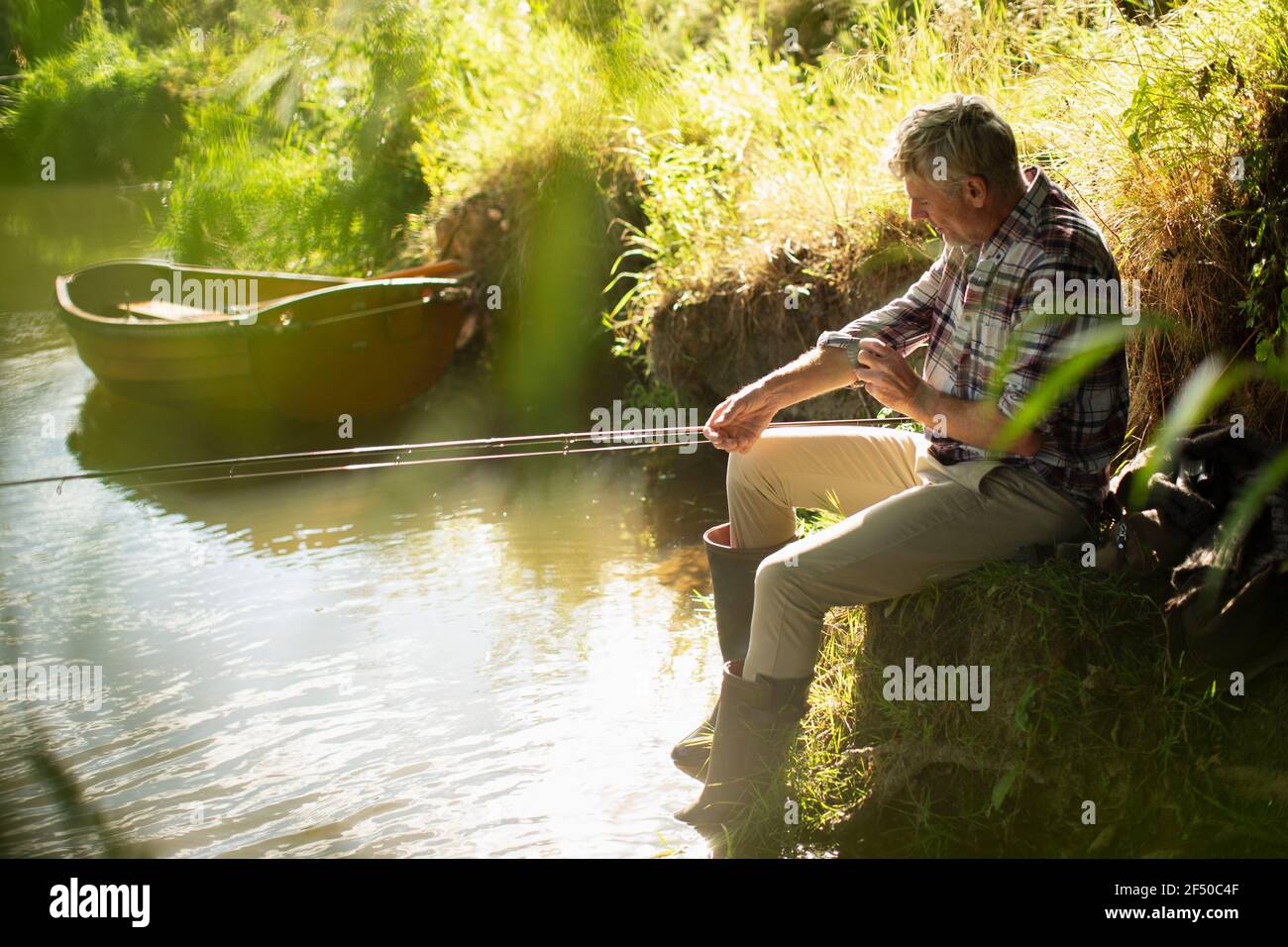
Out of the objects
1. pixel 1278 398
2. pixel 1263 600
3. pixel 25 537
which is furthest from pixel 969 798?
pixel 25 537

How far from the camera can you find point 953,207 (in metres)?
2.36

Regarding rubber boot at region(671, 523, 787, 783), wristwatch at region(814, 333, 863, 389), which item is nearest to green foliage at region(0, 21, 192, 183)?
rubber boot at region(671, 523, 787, 783)

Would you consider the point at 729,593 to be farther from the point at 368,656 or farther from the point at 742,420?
the point at 368,656

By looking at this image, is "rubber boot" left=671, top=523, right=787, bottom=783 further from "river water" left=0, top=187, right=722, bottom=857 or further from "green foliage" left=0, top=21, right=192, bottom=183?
"green foliage" left=0, top=21, right=192, bottom=183

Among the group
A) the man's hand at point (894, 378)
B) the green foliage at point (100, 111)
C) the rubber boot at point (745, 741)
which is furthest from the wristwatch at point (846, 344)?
the green foliage at point (100, 111)

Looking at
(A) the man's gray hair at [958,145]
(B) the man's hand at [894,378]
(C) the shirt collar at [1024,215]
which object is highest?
(A) the man's gray hair at [958,145]

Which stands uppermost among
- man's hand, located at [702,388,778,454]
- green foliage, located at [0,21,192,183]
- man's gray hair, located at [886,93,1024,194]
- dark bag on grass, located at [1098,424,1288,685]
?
green foliage, located at [0,21,192,183]

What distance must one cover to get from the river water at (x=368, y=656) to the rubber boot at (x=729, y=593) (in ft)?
0.28

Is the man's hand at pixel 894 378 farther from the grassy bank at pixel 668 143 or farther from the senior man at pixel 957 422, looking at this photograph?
the grassy bank at pixel 668 143

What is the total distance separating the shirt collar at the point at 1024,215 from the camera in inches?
91.9

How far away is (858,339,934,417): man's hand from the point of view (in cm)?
234

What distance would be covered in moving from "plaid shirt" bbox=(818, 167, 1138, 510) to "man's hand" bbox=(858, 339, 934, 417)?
141mm

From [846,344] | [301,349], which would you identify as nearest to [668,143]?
[301,349]

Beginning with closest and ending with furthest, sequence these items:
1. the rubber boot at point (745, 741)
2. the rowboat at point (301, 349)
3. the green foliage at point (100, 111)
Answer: the rubber boot at point (745, 741) < the rowboat at point (301, 349) < the green foliage at point (100, 111)
